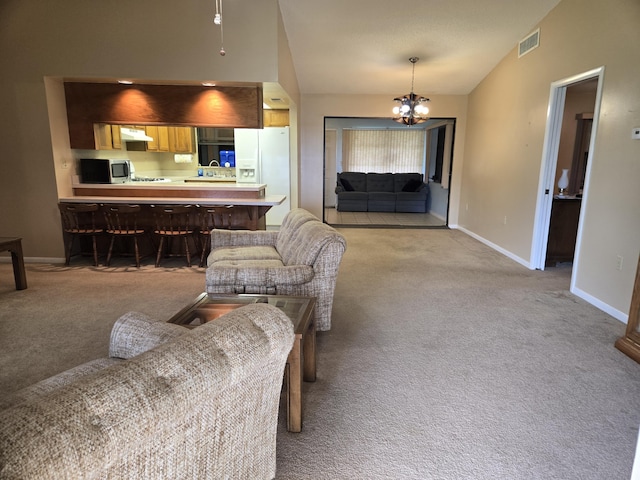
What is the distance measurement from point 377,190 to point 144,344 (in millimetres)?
9473

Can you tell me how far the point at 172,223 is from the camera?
4594mm

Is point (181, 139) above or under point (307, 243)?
above

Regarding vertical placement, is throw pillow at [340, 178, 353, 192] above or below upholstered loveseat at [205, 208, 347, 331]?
above

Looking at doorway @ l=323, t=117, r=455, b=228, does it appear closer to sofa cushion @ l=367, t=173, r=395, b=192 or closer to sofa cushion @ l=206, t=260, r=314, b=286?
sofa cushion @ l=367, t=173, r=395, b=192

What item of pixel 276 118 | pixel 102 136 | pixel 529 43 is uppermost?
pixel 529 43

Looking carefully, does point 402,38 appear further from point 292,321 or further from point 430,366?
point 292,321

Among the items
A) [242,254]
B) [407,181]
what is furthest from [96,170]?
[407,181]

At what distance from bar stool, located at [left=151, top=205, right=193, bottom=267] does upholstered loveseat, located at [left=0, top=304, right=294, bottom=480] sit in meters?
3.19

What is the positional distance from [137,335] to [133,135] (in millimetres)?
5157

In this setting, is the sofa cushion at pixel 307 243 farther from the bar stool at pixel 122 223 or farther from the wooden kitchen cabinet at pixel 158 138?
the wooden kitchen cabinet at pixel 158 138

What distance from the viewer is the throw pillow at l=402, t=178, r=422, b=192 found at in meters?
10.0

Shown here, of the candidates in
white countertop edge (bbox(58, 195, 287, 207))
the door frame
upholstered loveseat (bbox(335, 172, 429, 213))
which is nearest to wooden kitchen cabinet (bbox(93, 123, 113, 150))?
white countertop edge (bbox(58, 195, 287, 207))

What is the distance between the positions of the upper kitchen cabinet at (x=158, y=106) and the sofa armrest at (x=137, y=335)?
382cm

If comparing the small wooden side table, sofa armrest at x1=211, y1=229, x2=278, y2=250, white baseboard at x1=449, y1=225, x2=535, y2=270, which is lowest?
white baseboard at x1=449, y1=225, x2=535, y2=270
